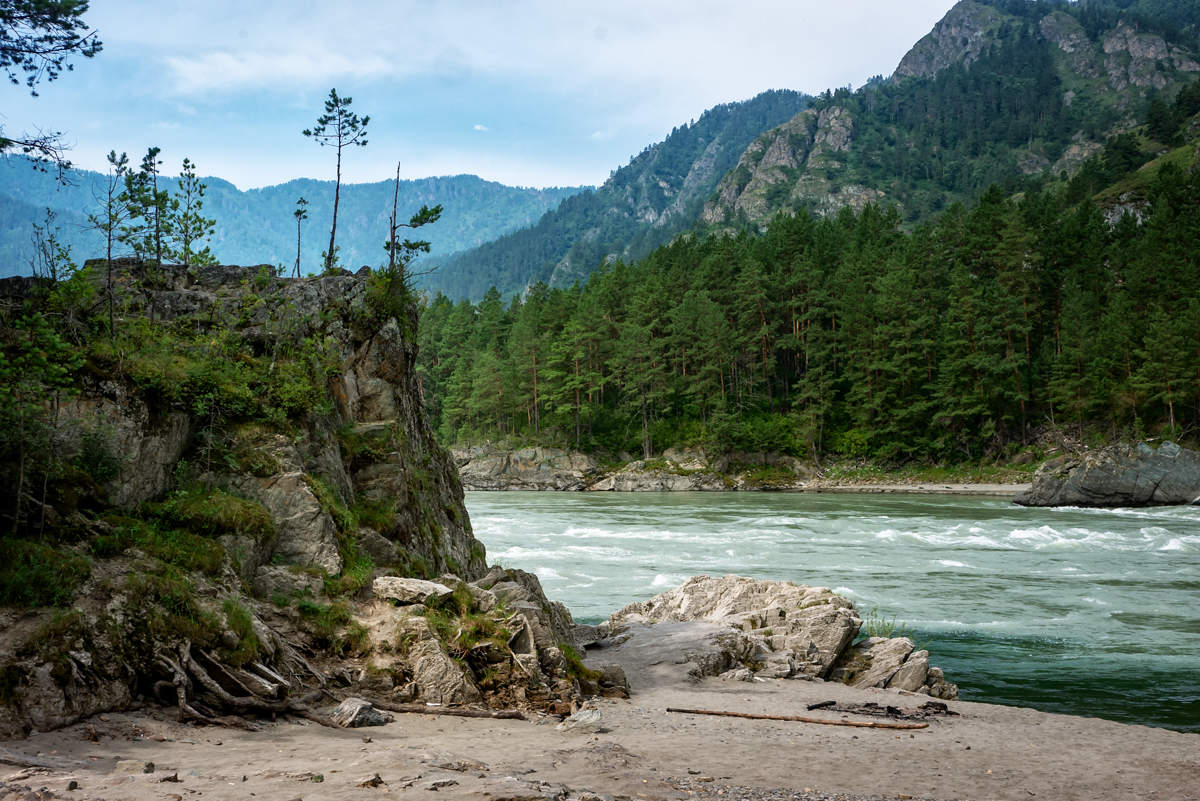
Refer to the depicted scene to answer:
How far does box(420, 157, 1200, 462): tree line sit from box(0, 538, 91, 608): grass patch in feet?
193

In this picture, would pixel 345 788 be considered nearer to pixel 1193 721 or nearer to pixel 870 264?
pixel 1193 721

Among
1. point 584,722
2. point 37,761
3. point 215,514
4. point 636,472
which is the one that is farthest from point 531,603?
point 636,472

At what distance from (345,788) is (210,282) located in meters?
11.5

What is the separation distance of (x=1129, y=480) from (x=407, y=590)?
45.9m

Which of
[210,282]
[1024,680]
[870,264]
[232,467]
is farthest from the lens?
[870,264]

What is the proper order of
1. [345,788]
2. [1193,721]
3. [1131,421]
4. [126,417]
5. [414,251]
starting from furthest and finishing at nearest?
[1131,421]
[414,251]
[1193,721]
[126,417]
[345,788]

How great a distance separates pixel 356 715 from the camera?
762 cm

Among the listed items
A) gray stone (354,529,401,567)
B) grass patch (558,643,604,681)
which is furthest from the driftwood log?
grass patch (558,643,604,681)

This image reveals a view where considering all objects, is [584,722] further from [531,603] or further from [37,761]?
[37,761]

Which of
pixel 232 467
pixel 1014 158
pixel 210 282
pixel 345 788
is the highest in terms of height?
pixel 1014 158

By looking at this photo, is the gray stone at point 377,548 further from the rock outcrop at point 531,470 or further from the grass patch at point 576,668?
the rock outcrop at point 531,470

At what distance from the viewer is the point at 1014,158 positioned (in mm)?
190250

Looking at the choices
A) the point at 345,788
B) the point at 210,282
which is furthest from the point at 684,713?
the point at 210,282

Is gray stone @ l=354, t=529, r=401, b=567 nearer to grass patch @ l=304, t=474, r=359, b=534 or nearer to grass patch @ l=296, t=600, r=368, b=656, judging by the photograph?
grass patch @ l=304, t=474, r=359, b=534
